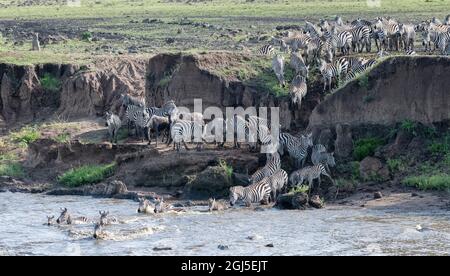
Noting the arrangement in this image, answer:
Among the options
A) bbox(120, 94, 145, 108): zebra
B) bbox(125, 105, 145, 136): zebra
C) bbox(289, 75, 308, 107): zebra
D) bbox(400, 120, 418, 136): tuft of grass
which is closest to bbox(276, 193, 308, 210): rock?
bbox(400, 120, 418, 136): tuft of grass

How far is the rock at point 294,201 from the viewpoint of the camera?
25828 mm

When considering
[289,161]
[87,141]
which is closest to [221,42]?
[87,141]

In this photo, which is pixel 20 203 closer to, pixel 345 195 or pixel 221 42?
pixel 345 195

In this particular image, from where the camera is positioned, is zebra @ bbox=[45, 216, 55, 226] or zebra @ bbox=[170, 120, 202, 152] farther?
zebra @ bbox=[170, 120, 202, 152]

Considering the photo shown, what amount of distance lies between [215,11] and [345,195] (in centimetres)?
3311

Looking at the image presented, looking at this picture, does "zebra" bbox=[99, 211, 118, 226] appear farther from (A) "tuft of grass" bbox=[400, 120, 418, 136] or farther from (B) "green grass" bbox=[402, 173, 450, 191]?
(A) "tuft of grass" bbox=[400, 120, 418, 136]

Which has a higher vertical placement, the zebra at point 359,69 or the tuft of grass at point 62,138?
the zebra at point 359,69

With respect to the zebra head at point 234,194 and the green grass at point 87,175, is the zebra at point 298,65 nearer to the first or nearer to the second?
the green grass at point 87,175

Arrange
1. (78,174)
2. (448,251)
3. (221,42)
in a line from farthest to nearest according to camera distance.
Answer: (221,42) → (78,174) → (448,251)

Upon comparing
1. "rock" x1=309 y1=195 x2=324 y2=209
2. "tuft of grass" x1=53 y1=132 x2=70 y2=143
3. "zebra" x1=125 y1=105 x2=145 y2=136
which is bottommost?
"rock" x1=309 y1=195 x2=324 y2=209

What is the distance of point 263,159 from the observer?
28281mm

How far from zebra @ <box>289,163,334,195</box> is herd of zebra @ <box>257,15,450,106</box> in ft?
10.5

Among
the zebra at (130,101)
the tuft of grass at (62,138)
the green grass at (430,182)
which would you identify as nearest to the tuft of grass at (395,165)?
the green grass at (430,182)

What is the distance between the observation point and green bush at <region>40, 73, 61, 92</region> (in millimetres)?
35625
